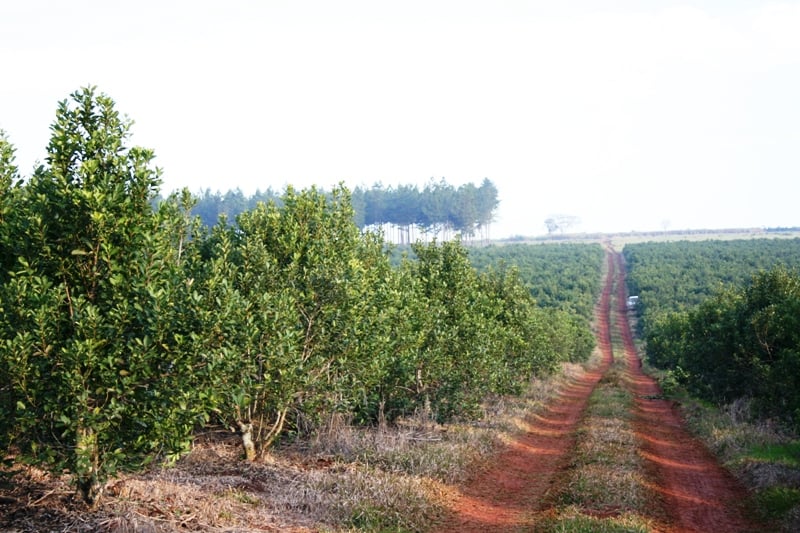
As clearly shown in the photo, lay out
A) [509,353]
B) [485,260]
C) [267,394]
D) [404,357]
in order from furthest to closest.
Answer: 1. [485,260]
2. [509,353]
3. [404,357]
4. [267,394]

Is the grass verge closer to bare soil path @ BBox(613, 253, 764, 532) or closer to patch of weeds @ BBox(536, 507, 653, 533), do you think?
bare soil path @ BBox(613, 253, 764, 532)

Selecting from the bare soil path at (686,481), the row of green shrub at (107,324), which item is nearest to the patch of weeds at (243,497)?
the row of green shrub at (107,324)

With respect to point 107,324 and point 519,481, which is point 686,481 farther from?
point 107,324

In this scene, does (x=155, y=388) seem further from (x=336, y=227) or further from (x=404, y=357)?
(x=404, y=357)

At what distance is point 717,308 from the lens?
36156 millimetres

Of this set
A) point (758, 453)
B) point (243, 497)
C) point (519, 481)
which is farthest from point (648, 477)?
point (243, 497)

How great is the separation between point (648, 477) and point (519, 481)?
368 cm

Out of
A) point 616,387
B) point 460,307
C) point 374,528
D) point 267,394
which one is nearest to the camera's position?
point 374,528

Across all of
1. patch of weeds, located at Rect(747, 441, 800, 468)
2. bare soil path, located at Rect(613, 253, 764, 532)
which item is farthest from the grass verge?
bare soil path, located at Rect(613, 253, 764, 532)

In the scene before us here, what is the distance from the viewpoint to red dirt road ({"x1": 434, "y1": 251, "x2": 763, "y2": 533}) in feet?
48.2

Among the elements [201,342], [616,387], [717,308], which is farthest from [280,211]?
[616,387]

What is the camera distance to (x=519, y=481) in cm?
1862

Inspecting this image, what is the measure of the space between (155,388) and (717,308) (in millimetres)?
34030

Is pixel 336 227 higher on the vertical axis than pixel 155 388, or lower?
higher
